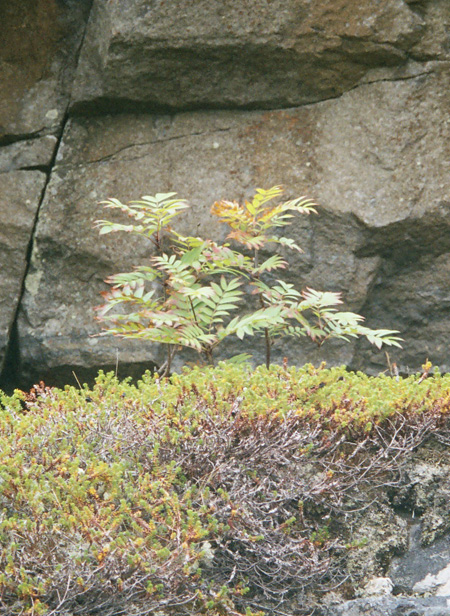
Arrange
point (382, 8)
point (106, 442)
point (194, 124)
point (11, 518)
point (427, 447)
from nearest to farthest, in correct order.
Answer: point (11, 518) → point (106, 442) → point (427, 447) → point (382, 8) → point (194, 124)

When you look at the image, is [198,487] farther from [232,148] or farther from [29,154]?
[29,154]

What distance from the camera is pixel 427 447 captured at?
9.67ft

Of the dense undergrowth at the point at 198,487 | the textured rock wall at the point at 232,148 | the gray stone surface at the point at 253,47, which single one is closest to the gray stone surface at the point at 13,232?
the textured rock wall at the point at 232,148

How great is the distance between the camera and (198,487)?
2502 millimetres

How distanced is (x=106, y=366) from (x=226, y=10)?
2.44m

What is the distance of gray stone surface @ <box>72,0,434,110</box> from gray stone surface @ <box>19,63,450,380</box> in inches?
5.6

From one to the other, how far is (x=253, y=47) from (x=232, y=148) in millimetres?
656

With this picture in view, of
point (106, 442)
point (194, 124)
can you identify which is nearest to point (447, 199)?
point (194, 124)

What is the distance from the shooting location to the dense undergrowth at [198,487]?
205 centimetres

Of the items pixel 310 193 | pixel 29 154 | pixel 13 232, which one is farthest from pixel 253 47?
pixel 13 232

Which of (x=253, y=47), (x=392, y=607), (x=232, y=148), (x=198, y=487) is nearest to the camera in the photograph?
(x=392, y=607)

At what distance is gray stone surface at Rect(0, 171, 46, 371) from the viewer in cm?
488

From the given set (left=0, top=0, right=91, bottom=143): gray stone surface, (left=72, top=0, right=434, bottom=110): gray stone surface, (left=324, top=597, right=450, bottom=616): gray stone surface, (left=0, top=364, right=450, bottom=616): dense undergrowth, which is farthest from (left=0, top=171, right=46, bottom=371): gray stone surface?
(left=324, top=597, right=450, bottom=616): gray stone surface

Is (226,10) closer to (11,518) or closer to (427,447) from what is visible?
(427,447)
